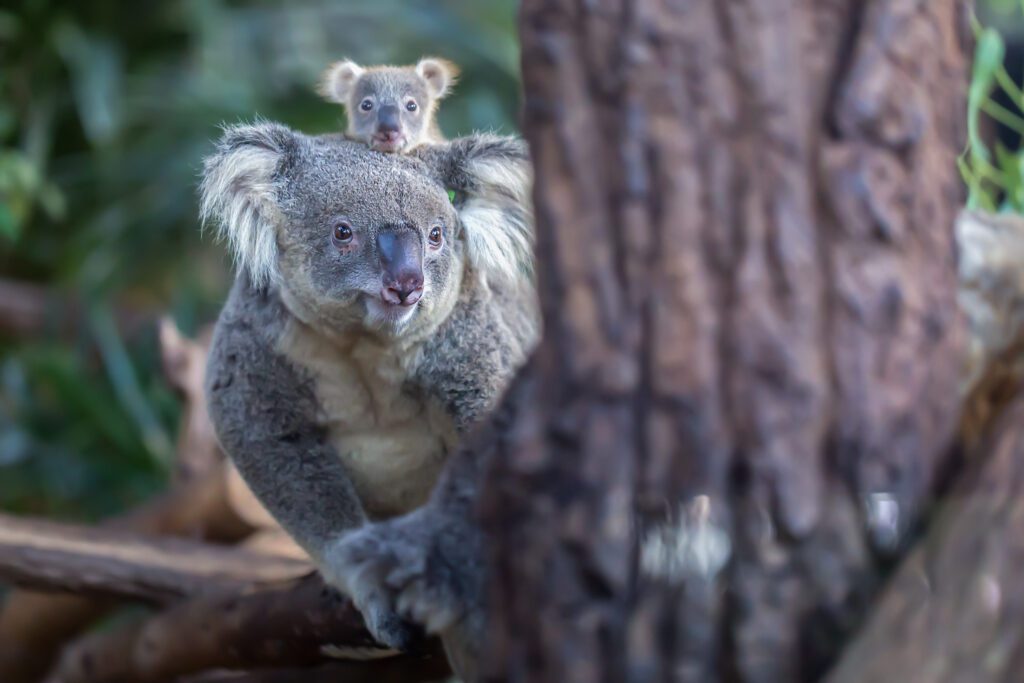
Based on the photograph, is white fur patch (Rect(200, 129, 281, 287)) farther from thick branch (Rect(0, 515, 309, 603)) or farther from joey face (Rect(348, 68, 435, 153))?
thick branch (Rect(0, 515, 309, 603))

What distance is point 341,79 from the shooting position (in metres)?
3.72

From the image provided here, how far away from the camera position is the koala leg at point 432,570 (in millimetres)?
1796

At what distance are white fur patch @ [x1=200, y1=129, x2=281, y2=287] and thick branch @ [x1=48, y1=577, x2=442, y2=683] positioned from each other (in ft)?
2.70

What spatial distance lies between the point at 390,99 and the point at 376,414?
0.99 metres

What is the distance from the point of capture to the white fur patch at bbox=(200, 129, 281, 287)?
2.69m

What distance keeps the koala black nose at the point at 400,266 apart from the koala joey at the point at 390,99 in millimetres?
383

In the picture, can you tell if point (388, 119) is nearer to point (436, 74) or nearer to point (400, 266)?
point (400, 266)

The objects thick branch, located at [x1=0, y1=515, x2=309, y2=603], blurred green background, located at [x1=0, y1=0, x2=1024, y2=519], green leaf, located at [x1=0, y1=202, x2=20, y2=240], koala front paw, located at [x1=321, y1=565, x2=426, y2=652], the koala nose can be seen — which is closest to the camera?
koala front paw, located at [x1=321, y1=565, x2=426, y2=652]

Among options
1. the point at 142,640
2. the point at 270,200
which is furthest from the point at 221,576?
the point at 270,200

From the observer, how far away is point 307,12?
721cm

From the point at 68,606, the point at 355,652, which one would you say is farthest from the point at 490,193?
the point at 68,606

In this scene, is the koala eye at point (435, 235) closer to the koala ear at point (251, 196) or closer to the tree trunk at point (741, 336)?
the koala ear at point (251, 196)

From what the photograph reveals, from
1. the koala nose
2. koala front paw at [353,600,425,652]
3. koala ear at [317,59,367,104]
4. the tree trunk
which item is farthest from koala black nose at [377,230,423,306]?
koala ear at [317,59,367,104]

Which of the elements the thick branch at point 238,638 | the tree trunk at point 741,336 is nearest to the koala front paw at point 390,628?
the thick branch at point 238,638
